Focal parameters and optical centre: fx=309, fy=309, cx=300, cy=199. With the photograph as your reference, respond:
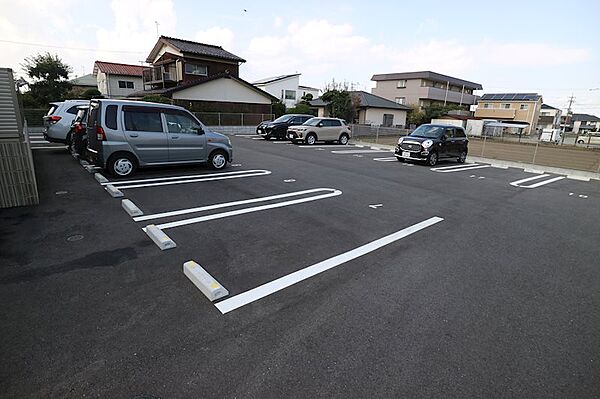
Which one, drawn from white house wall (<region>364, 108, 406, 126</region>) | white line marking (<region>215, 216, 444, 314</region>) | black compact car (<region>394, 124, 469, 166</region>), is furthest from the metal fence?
white line marking (<region>215, 216, 444, 314</region>)

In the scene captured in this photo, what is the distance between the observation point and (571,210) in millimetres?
6758

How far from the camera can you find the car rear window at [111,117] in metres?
6.79

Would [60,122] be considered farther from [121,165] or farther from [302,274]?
[302,274]

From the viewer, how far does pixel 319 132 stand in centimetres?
1791

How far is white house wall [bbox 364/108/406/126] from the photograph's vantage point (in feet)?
101

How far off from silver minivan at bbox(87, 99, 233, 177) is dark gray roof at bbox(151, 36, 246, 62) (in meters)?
21.4

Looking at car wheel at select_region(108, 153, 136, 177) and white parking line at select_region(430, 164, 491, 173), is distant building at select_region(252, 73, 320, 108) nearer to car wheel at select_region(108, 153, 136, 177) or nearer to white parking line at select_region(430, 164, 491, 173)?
white parking line at select_region(430, 164, 491, 173)

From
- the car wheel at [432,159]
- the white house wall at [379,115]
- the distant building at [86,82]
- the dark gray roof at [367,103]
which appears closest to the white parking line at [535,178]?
the car wheel at [432,159]

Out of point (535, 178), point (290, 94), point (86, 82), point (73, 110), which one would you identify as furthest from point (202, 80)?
point (86, 82)

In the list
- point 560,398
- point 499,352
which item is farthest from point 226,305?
point 560,398

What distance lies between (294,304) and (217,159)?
6.51 metres

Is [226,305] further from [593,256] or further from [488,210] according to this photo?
[488,210]

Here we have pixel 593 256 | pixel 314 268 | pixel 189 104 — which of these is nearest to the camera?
pixel 314 268

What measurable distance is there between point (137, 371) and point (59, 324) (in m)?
0.93
